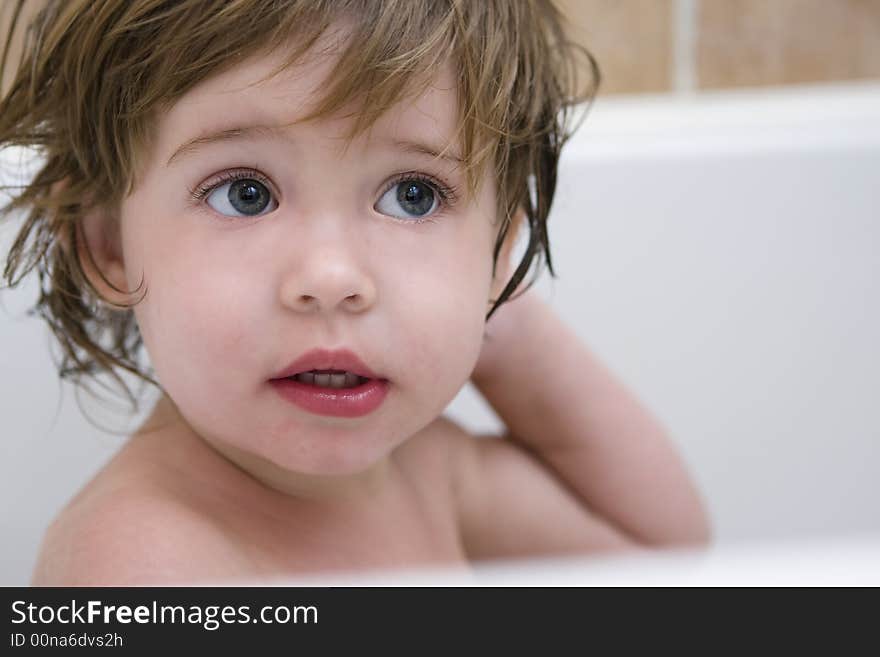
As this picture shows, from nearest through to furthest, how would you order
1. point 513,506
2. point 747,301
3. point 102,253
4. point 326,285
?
1. point 326,285
2. point 102,253
3. point 513,506
4. point 747,301

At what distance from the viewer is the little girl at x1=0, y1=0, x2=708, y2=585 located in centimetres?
63

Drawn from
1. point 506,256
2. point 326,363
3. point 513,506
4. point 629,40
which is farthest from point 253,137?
point 629,40

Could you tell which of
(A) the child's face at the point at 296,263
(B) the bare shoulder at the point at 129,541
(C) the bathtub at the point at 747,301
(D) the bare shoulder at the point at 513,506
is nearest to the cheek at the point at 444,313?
(A) the child's face at the point at 296,263

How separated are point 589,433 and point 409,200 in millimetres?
433

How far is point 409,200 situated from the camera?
2.23 feet

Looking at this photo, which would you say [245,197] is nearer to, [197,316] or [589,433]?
[197,316]

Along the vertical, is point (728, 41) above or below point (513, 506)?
above

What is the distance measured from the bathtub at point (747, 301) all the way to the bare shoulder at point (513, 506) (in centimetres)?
23

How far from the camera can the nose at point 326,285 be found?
0.62 metres

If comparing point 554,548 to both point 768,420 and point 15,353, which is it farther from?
point 15,353

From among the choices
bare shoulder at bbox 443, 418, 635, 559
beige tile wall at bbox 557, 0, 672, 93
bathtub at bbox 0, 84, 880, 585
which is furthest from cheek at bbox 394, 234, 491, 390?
beige tile wall at bbox 557, 0, 672, 93

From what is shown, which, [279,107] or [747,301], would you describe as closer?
[279,107]

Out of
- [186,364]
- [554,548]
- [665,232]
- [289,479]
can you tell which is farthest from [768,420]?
[186,364]

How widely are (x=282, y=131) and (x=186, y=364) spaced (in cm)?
14
